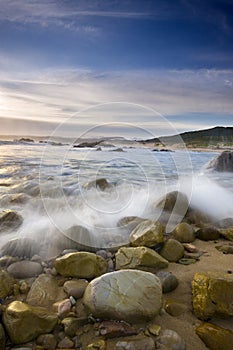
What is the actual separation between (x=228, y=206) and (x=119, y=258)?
3.63 meters

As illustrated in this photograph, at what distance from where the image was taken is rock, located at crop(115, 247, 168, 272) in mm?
3188

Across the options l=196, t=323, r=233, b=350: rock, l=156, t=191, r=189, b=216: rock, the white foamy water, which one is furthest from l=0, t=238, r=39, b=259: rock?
l=156, t=191, r=189, b=216: rock

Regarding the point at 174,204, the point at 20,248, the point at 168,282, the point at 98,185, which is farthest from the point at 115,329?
the point at 98,185

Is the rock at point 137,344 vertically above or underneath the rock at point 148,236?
underneath

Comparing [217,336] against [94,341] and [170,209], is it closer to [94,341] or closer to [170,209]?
[94,341]

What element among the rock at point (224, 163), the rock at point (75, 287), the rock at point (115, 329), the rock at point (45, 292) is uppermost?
the rock at point (224, 163)

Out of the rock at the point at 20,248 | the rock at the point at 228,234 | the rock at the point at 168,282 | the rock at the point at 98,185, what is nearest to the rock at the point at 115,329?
the rock at the point at 168,282

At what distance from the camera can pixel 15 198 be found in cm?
623

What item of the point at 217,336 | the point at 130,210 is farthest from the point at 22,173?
the point at 217,336

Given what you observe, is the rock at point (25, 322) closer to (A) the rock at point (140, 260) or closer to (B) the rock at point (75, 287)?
(B) the rock at point (75, 287)

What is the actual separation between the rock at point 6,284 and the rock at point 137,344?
127 cm

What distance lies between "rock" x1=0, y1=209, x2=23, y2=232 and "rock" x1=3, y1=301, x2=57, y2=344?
229 cm

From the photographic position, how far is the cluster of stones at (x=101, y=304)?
2.21m

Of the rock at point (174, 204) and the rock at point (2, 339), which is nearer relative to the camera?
the rock at point (2, 339)
